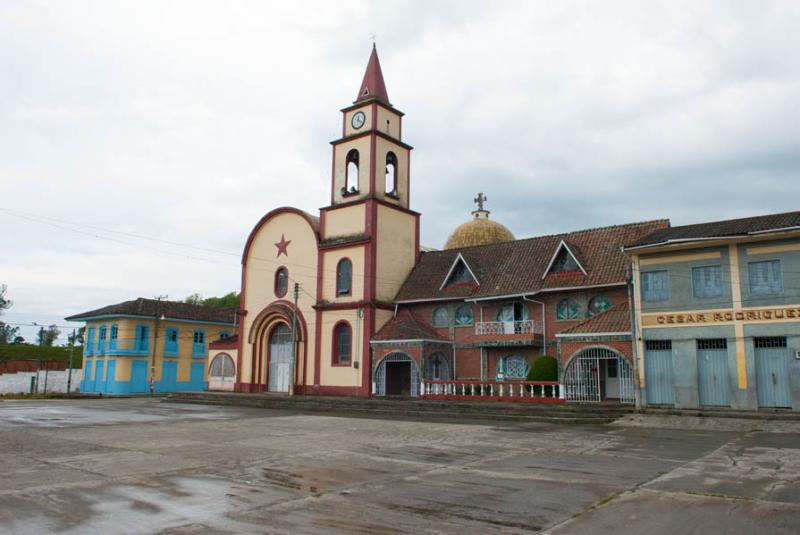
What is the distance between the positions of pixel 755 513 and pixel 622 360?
51.5ft

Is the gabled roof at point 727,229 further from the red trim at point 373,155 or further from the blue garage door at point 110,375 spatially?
the blue garage door at point 110,375

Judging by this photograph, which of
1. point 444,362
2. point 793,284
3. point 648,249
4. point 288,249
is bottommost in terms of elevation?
point 444,362

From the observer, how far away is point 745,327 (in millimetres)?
20547

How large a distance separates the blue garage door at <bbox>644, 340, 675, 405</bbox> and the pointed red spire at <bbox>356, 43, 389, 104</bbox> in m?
A: 19.7

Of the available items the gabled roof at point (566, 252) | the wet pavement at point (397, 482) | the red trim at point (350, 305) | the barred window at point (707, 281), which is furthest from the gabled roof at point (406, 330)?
the wet pavement at point (397, 482)

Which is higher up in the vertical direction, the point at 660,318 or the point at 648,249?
the point at 648,249

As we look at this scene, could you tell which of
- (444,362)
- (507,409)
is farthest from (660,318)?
(444,362)

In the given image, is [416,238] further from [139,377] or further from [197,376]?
[197,376]

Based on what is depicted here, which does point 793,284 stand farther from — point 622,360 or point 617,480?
point 617,480

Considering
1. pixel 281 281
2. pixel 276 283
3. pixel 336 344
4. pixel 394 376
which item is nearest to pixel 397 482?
pixel 394 376

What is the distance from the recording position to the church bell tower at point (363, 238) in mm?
30984

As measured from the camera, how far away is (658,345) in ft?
72.3

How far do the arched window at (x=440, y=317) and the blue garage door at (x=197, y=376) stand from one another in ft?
82.9

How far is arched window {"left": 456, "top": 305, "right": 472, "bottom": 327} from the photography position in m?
29.0
